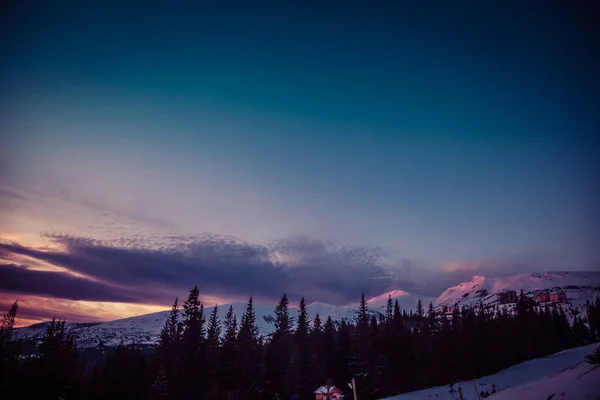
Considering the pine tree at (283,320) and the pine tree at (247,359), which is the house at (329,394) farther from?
the pine tree at (283,320)

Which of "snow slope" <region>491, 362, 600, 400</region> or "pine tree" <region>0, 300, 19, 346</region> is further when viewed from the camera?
"pine tree" <region>0, 300, 19, 346</region>

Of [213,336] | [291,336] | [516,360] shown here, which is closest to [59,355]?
[213,336]

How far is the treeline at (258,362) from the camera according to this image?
54.9m

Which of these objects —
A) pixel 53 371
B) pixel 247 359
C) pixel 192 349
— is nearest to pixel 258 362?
pixel 247 359

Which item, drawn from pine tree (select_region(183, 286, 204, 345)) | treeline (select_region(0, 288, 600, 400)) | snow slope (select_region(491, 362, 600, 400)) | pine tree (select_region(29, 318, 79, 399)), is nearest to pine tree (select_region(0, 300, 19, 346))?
treeline (select_region(0, 288, 600, 400))

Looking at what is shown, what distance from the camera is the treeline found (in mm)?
54906

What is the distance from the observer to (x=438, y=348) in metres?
66.4

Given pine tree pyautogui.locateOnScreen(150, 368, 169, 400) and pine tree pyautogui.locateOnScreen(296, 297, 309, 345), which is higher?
pine tree pyautogui.locateOnScreen(296, 297, 309, 345)

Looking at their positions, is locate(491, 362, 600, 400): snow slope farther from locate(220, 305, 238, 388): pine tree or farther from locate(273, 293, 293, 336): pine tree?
locate(273, 293, 293, 336): pine tree

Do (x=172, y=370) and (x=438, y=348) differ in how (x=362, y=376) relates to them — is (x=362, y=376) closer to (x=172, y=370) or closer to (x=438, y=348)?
(x=438, y=348)

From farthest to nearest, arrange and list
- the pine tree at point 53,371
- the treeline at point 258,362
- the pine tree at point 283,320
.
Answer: the pine tree at point 283,320 < the treeline at point 258,362 < the pine tree at point 53,371

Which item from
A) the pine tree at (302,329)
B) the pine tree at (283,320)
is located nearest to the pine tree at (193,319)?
the pine tree at (283,320)

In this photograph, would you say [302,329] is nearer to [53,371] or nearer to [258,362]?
[258,362]

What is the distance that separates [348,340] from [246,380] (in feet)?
74.0
